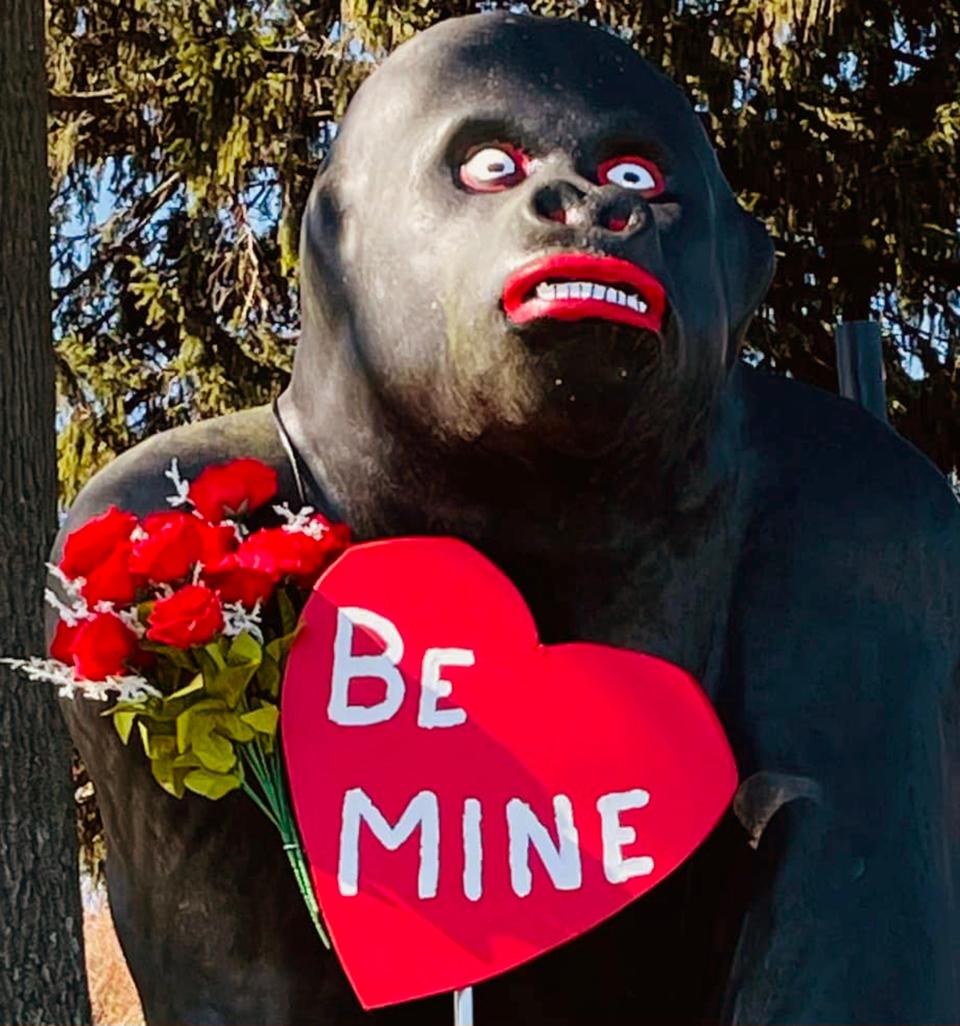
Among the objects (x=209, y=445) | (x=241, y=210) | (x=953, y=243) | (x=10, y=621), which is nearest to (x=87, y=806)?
(x=241, y=210)

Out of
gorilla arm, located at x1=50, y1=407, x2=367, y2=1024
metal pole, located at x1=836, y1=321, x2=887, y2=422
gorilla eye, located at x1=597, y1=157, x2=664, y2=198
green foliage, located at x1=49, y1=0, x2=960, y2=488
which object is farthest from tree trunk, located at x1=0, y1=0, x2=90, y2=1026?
gorilla eye, located at x1=597, y1=157, x2=664, y2=198

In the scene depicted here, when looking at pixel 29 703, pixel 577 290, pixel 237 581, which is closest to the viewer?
pixel 577 290

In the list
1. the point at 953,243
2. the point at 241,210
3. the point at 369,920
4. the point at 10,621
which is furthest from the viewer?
the point at 241,210

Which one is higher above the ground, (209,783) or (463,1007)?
(209,783)

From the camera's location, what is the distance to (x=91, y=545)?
1.76 m

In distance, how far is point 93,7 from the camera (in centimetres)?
618

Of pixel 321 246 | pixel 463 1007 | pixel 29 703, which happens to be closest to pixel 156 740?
pixel 463 1007

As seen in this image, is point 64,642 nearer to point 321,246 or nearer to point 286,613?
point 286,613

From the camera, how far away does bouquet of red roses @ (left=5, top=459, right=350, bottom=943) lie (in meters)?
1.72

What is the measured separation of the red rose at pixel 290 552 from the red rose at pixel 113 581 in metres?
0.10

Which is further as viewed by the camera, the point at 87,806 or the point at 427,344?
the point at 87,806

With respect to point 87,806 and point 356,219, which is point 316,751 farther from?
point 87,806

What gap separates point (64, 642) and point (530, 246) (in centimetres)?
53

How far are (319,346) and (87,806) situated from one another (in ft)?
15.2
